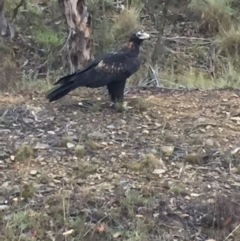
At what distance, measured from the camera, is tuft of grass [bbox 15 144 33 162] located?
5066mm

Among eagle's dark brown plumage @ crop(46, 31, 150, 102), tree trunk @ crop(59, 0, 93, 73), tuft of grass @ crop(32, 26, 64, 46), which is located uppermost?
eagle's dark brown plumage @ crop(46, 31, 150, 102)

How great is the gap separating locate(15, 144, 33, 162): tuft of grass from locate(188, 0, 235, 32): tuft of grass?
6349 millimetres

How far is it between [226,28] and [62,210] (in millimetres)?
6860

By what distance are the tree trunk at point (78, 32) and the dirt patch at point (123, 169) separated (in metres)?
1.88

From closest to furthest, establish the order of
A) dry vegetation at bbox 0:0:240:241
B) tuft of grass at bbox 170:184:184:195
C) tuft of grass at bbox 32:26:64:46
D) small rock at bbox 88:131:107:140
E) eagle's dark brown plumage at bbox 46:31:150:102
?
dry vegetation at bbox 0:0:240:241 → tuft of grass at bbox 170:184:184:195 → small rock at bbox 88:131:107:140 → eagle's dark brown plumage at bbox 46:31:150:102 → tuft of grass at bbox 32:26:64:46

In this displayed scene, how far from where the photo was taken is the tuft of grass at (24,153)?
5066 millimetres

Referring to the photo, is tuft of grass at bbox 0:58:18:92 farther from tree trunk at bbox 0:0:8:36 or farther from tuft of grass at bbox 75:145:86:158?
tuft of grass at bbox 75:145:86:158

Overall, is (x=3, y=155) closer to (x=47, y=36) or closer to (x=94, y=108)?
(x=94, y=108)

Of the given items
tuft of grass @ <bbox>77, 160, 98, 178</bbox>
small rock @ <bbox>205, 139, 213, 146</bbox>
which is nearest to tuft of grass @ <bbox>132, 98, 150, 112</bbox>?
small rock @ <bbox>205, 139, 213, 146</bbox>

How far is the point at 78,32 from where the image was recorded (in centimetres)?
820

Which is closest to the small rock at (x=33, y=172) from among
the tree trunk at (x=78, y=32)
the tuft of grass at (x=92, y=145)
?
the tuft of grass at (x=92, y=145)

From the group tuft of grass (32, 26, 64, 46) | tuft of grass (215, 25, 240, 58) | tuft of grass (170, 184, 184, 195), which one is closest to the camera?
tuft of grass (170, 184, 184, 195)

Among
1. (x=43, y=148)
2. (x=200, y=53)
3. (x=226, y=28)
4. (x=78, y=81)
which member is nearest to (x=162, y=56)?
(x=200, y=53)

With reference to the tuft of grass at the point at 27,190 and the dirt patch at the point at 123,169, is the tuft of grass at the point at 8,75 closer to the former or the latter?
the dirt patch at the point at 123,169
